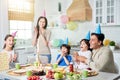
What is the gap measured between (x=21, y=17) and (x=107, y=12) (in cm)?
204

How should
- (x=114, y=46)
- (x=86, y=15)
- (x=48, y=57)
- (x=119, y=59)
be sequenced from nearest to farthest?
(x=48, y=57) < (x=119, y=59) < (x=114, y=46) < (x=86, y=15)

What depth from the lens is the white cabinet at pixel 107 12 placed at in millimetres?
4082

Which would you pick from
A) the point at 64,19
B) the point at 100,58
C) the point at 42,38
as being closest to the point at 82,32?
the point at 64,19

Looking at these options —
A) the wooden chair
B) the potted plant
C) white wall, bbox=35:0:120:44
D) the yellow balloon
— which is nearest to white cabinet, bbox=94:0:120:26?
white wall, bbox=35:0:120:44

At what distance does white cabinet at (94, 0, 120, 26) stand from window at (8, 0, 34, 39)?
1.68m

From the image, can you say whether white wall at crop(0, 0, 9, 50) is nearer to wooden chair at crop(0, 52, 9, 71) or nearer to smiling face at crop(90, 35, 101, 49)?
wooden chair at crop(0, 52, 9, 71)

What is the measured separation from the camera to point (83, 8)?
4.63 m

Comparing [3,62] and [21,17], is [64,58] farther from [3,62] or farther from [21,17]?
[21,17]

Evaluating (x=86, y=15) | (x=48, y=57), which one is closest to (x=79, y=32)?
(x=86, y=15)

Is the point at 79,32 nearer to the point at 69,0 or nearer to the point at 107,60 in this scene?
the point at 69,0

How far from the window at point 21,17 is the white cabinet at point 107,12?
1683mm

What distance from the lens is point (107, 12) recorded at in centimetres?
418

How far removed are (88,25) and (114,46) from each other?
921 mm

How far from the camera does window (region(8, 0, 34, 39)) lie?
14.7ft
